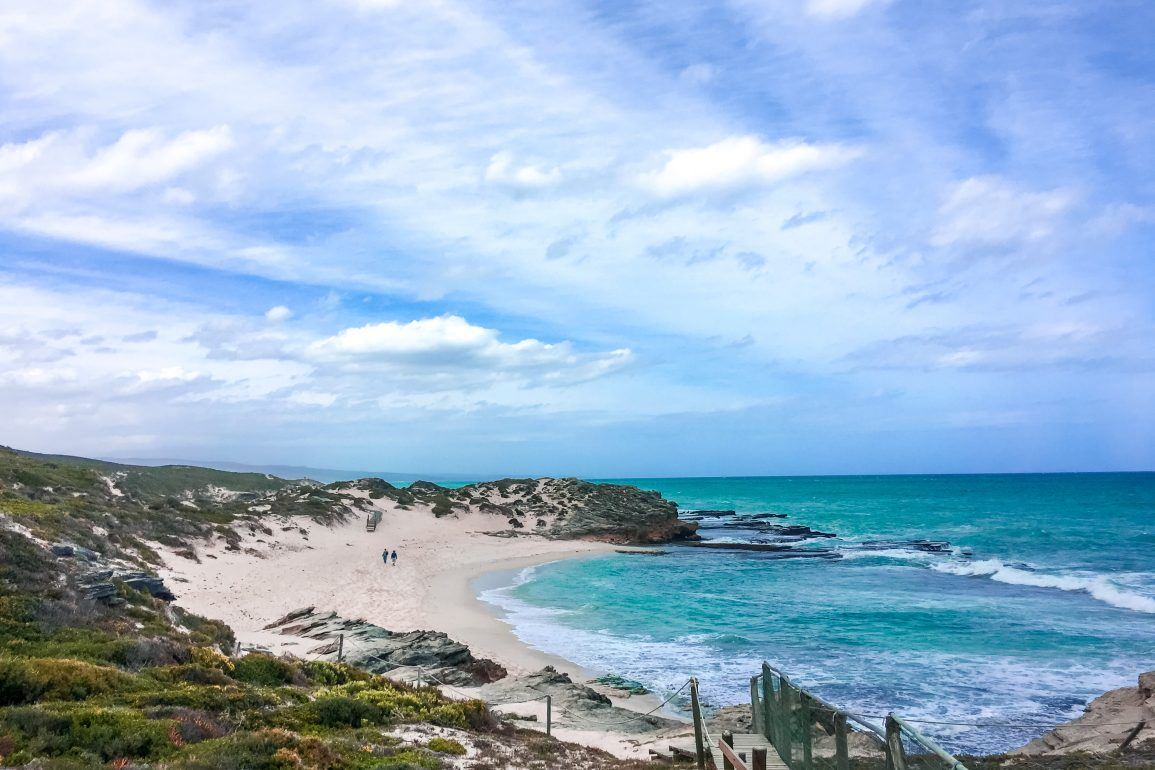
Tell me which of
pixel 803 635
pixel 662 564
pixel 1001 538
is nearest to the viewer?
pixel 803 635

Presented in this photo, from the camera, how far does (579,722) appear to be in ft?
49.3

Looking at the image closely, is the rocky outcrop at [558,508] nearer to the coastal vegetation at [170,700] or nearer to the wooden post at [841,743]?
the coastal vegetation at [170,700]

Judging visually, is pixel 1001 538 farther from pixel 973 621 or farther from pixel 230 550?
pixel 230 550

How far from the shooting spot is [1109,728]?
45.0ft

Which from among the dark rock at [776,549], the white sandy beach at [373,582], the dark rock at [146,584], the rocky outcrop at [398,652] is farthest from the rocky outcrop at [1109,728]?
the dark rock at [776,549]

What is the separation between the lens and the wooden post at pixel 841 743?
649cm

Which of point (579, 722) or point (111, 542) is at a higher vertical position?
point (111, 542)

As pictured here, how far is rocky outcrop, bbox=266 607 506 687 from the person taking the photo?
18062mm

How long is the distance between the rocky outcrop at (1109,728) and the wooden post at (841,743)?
857 cm

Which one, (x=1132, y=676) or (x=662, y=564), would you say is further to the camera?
(x=662, y=564)

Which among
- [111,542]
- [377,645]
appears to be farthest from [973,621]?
[111,542]

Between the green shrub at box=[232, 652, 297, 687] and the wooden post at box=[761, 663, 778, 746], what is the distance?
27.7 feet

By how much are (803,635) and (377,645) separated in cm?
1435

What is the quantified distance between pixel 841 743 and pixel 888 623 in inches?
906
